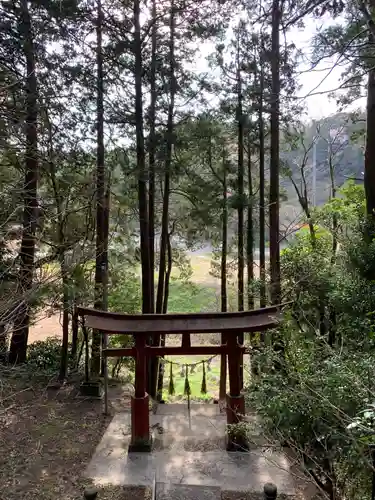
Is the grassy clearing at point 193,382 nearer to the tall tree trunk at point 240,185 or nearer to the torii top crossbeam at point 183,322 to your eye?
the tall tree trunk at point 240,185

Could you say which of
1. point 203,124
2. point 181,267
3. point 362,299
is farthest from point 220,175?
point 362,299

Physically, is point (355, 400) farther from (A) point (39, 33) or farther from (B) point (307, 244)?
(A) point (39, 33)

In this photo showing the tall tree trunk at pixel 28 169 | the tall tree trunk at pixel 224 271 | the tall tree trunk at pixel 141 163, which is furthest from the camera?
the tall tree trunk at pixel 224 271

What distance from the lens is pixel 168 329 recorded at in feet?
19.6

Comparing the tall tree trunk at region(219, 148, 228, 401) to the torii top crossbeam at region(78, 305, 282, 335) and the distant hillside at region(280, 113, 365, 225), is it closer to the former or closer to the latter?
the distant hillside at region(280, 113, 365, 225)

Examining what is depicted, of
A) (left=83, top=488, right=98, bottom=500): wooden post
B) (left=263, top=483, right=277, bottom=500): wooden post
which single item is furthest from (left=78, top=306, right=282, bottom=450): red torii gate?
(left=83, top=488, right=98, bottom=500): wooden post

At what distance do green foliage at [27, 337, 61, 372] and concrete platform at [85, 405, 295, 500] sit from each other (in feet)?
10.1

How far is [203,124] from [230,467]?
278 inches

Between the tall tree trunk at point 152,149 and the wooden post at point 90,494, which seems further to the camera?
the tall tree trunk at point 152,149

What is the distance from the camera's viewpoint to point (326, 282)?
673 cm

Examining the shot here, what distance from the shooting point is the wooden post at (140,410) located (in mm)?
5992

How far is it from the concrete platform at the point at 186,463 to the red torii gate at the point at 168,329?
0.33m

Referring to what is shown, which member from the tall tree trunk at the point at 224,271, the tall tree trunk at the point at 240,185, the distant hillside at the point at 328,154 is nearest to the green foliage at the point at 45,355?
the tall tree trunk at the point at 224,271

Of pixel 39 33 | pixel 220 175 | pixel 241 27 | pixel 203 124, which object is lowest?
pixel 220 175
